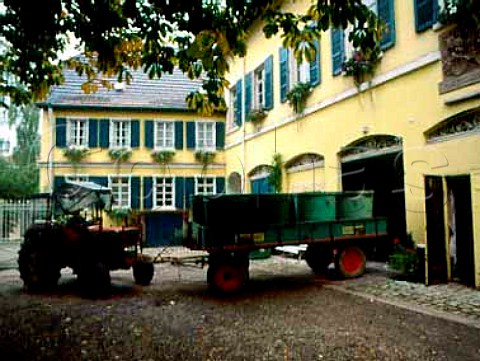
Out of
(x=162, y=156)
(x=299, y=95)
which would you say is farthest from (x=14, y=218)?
(x=299, y=95)

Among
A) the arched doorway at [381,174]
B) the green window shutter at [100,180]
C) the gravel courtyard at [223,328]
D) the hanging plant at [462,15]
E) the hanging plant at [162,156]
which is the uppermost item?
the hanging plant at [462,15]

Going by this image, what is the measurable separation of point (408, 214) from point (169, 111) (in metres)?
13.0

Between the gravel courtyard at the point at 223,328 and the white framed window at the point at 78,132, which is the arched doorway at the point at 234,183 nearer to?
the white framed window at the point at 78,132

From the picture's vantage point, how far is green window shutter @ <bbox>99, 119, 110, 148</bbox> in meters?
19.7

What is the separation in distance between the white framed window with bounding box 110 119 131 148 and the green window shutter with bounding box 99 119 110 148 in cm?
16

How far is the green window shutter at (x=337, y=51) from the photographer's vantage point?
38.3 feet

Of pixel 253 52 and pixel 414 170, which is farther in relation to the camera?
pixel 253 52

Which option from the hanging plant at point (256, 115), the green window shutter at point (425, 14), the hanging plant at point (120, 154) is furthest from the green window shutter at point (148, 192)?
the green window shutter at point (425, 14)

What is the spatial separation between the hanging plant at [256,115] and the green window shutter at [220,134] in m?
3.67

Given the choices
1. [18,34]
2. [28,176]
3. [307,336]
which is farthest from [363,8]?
[28,176]

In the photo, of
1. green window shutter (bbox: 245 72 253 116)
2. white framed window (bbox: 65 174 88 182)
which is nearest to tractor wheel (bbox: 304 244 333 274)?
green window shutter (bbox: 245 72 253 116)

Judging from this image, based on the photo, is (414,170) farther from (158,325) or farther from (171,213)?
(171,213)

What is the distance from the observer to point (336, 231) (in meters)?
8.82

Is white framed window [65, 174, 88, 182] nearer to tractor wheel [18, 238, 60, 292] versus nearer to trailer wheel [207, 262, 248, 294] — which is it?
tractor wheel [18, 238, 60, 292]
